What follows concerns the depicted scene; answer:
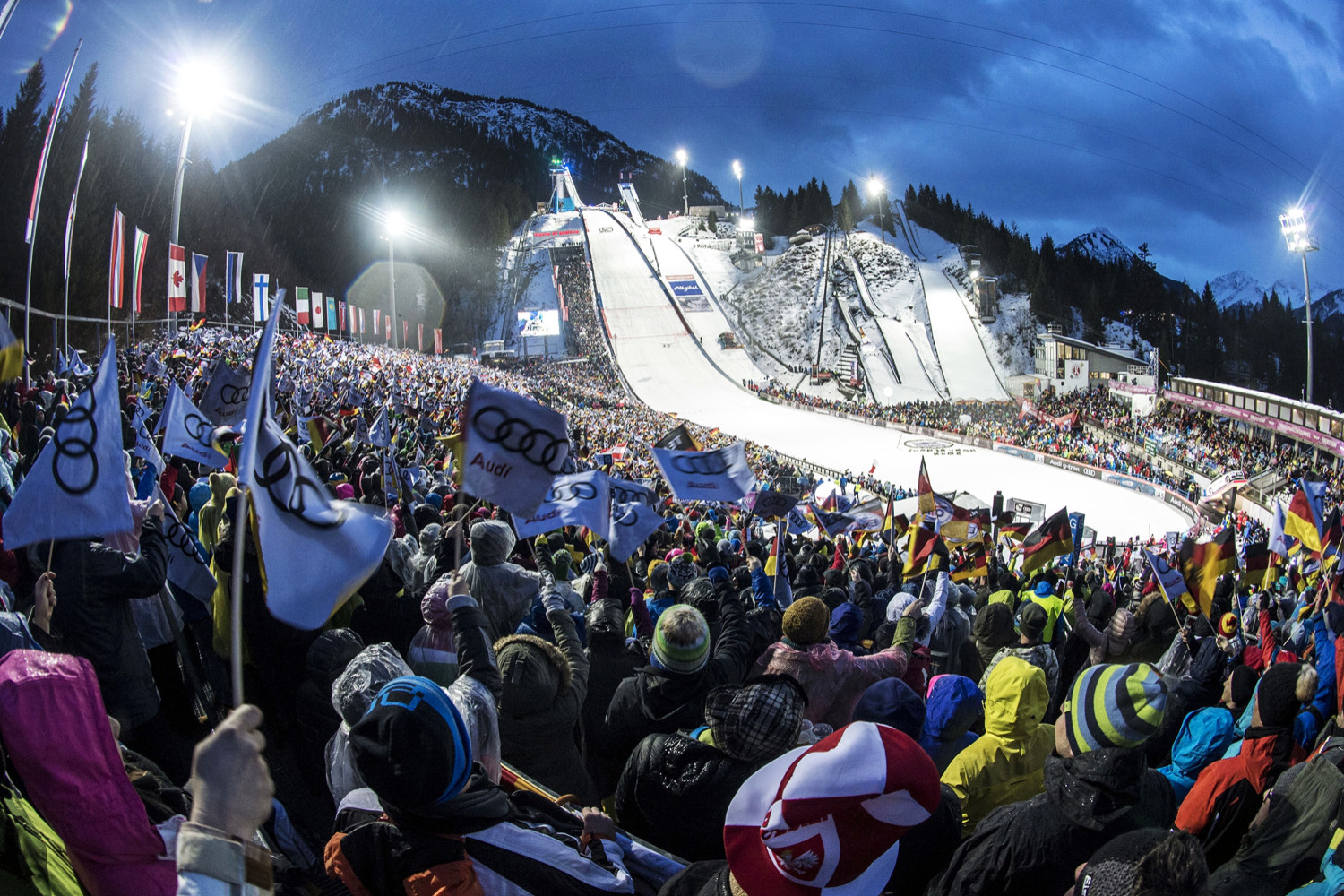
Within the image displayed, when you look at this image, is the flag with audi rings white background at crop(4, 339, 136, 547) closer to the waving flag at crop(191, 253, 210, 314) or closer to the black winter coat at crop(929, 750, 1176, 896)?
the black winter coat at crop(929, 750, 1176, 896)

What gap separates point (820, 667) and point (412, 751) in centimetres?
213

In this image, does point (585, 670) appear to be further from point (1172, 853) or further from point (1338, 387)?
point (1338, 387)

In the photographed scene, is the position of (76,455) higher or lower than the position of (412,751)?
higher

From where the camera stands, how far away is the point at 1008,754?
303 cm

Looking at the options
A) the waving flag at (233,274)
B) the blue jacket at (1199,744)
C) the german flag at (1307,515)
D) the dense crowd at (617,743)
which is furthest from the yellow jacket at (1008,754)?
the waving flag at (233,274)

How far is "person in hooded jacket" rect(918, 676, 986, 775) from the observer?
3.30 meters

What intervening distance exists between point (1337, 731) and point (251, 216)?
3208 inches

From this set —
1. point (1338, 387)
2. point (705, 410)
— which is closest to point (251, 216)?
point (705, 410)

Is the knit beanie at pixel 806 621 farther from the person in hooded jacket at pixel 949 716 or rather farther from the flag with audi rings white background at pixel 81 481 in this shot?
the flag with audi rings white background at pixel 81 481

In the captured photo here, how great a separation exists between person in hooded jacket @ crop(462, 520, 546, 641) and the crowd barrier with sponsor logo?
83.0 feet

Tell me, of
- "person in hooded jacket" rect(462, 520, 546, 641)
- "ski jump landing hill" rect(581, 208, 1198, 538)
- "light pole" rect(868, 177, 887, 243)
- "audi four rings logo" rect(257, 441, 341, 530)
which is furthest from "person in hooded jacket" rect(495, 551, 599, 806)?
"light pole" rect(868, 177, 887, 243)

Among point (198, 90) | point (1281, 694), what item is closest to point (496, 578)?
point (1281, 694)

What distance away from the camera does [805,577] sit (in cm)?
723

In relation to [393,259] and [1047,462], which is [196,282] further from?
[393,259]
